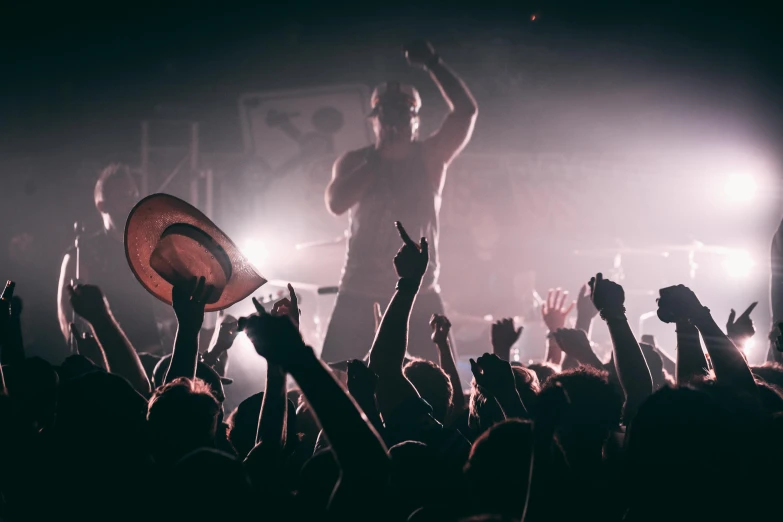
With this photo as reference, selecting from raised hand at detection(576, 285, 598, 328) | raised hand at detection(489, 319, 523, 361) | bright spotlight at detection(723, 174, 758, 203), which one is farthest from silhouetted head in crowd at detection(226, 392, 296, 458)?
bright spotlight at detection(723, 174, 758, 203)

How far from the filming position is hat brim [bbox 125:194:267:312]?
1795 millimetres

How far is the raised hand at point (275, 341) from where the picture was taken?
3.54 feet

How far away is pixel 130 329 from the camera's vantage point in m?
4.53

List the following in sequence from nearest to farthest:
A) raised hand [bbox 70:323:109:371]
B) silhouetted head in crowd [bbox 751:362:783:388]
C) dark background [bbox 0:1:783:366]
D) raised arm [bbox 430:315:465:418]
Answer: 1. silhouetted head in crowd [bbox 751:362:783:388]
2. raised arm [bbox 430:315:465:418]
3. raised hand [bbox 70:323:109:371]
4. dark background [bbox 0:1:783:366]

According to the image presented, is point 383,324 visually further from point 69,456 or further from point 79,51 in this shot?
point 79,51

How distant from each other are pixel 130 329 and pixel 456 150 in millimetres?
3381

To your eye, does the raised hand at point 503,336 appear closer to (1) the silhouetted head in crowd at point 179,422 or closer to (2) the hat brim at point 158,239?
(2) the hat brim at point 158,239

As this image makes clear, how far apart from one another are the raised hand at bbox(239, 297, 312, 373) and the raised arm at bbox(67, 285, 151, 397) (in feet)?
4.83

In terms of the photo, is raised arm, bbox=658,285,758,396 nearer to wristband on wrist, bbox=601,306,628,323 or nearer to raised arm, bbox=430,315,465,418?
wristband on wrist, bbox=601,306,628,323

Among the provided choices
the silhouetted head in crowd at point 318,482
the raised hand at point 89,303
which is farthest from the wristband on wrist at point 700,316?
the raised hand at point 89,303

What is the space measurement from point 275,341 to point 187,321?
851 mm

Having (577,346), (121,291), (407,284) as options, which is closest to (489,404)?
(407,284)

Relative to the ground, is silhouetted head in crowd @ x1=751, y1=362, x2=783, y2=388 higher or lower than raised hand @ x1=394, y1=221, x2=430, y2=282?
→ lower

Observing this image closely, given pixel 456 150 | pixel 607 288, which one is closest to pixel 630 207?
pixel 456 150
